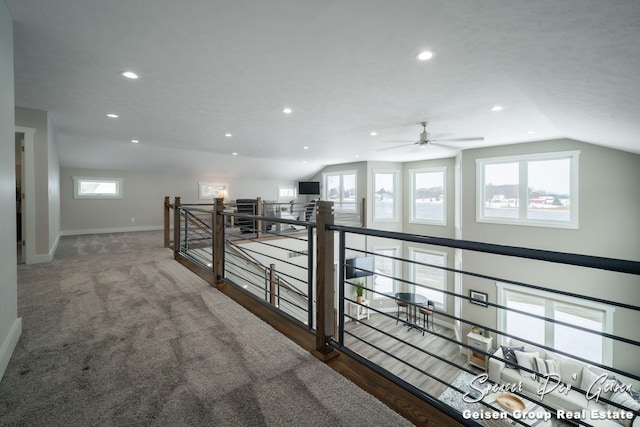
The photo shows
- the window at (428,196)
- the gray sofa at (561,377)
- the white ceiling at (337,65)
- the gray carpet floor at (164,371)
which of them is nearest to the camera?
the gray carpet floor at (164,371)

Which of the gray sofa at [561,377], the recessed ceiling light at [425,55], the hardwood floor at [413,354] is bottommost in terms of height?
the hardwood floor at [413,354]

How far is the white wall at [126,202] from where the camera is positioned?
25.2ft

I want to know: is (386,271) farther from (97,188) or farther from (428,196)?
(97,188)

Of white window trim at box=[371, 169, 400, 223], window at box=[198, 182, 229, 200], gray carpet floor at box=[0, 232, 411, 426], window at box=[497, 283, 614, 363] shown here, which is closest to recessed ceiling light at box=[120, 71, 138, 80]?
gray carpet floor at box=[0, 232, 411, 426]

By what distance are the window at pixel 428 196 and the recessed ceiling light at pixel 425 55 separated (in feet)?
22.0

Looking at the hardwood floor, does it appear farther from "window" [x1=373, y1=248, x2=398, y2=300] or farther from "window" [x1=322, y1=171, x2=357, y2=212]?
"window" [x1=322, y1=171, x2=357, y2=212]

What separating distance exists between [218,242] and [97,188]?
7459 millimetres

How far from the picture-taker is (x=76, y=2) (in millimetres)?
1944

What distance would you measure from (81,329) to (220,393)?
151 centimetres

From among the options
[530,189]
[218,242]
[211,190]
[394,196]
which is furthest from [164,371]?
[211,190]

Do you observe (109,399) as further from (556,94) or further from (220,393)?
(556,94)

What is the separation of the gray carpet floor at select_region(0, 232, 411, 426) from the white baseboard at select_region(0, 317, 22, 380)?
0.04m

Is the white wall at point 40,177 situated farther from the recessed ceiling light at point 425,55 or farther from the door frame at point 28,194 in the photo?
the recessed ceiling light at point 425,55

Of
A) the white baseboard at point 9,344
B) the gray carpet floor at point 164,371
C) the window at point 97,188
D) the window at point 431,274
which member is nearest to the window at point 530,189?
the window at point 431,274
